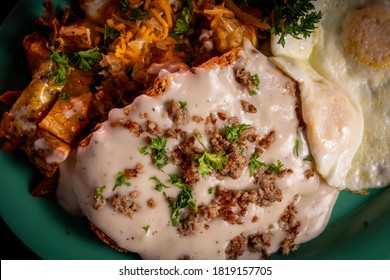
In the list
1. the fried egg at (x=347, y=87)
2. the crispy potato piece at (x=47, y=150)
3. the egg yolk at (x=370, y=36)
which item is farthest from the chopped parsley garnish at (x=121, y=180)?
the egg yolk at (x=370, y=36)

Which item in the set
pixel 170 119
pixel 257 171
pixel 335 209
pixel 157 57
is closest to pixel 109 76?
pixel 157 57

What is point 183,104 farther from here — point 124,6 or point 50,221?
point 50,221

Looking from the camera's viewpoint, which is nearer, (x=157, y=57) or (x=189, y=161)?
(x=189, y=161)

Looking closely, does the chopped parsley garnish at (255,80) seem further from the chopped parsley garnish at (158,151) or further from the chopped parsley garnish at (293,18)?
the chopped parsley garnish at (158,151)

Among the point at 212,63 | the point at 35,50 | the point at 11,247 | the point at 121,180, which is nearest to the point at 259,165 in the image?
the point at 212,63
